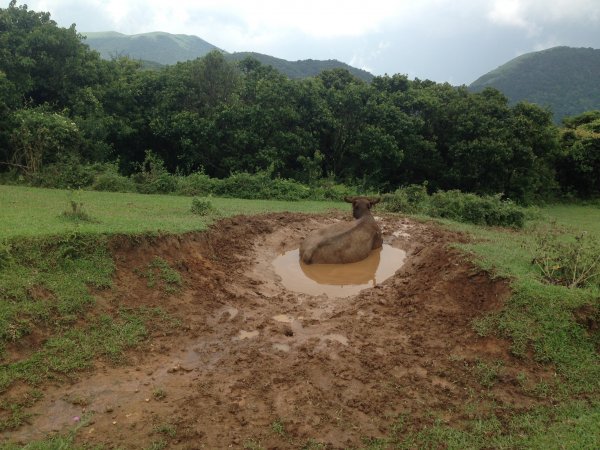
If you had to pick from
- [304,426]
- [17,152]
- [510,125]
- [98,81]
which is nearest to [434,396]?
[304,426]

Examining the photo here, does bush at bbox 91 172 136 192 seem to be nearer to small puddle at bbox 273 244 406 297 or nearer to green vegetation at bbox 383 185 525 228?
small puddle at bbox 273 244 406 297

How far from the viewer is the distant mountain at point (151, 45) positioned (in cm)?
12756

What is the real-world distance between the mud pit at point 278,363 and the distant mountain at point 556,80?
164 feet

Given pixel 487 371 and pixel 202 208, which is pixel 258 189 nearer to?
pixel 202 208

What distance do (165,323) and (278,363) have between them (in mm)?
1931

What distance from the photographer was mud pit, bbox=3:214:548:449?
518 cm

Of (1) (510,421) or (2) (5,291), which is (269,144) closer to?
(2) (5,291)

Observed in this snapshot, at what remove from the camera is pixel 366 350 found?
6738 millimetres

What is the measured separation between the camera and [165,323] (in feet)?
23.8

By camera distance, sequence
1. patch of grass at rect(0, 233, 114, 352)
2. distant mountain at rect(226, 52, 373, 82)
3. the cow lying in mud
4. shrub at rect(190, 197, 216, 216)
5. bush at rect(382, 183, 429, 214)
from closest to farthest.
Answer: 1. patch of grass at rect(0, 233, 114, 352)
2. the cow lying in mud
3. shrub at rect(190, 197, 216, 216)
4. bush at rect(382, 183, 429, 214)
5. distant mountain at rect(226, 52, 373, 82)

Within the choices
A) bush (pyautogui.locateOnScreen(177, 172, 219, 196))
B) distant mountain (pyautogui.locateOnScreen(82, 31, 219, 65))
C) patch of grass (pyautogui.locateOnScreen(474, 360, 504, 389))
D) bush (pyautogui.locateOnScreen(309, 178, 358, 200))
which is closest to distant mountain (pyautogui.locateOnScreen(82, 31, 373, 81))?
distant mountain (pyautogui.locateOnScreen(82, 31, 219, 65))

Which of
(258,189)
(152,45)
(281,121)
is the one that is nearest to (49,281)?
(258,189)

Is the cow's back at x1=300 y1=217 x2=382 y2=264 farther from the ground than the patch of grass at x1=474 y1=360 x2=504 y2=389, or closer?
farther from the ground

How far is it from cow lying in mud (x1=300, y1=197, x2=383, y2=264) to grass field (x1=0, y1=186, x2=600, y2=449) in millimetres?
2416
